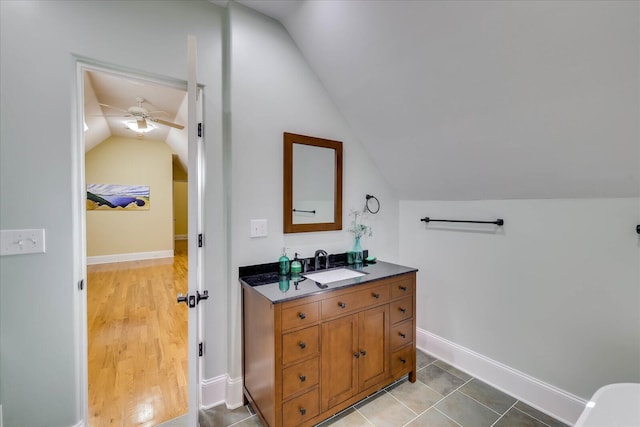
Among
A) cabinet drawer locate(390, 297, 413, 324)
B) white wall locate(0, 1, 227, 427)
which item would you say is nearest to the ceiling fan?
white wall locate(0, 1, 227, 427)

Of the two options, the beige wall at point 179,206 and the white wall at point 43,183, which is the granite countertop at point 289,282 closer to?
the white wall at point 43,183

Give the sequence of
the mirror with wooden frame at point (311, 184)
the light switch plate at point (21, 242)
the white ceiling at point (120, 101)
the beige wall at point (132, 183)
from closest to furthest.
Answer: the light switch plate at point (21, 242), the mirror with wooden frame at point (311, 184), the white ceiling at point (120, 101), the beige wall at point (132, 183)

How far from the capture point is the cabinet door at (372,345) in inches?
70.3

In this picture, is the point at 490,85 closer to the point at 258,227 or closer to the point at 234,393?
the point at 258,227

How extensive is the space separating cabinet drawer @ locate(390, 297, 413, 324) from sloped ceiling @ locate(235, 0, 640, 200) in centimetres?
95

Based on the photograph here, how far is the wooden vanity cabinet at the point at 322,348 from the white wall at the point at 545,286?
58 centimetres

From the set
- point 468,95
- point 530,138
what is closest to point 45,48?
point 468,95

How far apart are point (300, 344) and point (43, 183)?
1573 millimetres

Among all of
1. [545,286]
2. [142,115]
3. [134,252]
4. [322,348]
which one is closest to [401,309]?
[322,348]

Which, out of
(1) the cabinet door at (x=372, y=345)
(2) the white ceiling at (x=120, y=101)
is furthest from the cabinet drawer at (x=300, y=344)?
(2) the white ceiling at (x=120, y=101)

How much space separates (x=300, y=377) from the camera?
1522mm

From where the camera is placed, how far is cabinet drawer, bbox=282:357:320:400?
1.48 meters

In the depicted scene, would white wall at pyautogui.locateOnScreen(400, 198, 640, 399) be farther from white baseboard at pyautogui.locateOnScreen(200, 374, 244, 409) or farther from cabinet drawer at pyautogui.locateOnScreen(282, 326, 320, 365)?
white baseboard at pyautogui.locateOnScreen(200, 374, 244, 409)

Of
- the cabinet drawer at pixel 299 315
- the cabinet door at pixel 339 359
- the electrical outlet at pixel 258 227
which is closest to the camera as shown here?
the cabinet drawer at pixel 299 315
